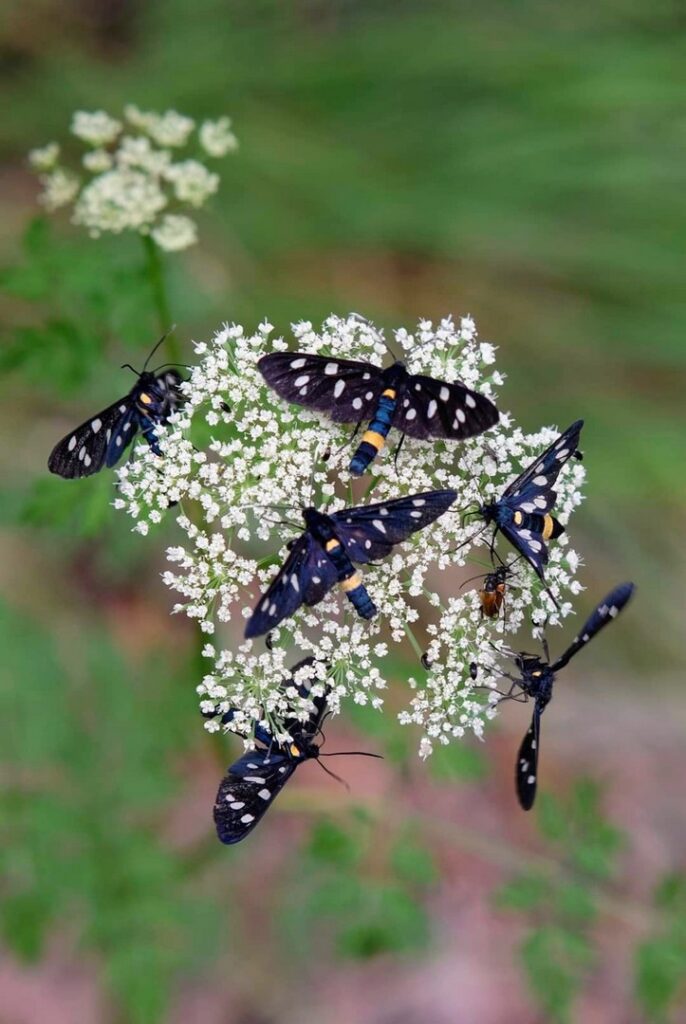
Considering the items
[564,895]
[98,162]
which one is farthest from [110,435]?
[564,895]

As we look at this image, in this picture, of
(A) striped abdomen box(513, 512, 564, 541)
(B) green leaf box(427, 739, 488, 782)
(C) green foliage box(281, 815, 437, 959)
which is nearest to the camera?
(A) striped abdomen box(513, 512, 564, 541)

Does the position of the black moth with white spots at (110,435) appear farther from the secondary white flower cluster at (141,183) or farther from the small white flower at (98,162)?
the small white flower at (98,162)

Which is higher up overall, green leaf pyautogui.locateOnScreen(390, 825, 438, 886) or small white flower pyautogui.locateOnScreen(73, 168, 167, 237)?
small white flower pyautogui.locateOnScreen(73, 168, 167, 237)

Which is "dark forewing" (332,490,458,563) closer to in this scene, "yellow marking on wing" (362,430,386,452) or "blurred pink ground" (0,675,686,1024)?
"yellow marking on wing" (362,430,386,452)

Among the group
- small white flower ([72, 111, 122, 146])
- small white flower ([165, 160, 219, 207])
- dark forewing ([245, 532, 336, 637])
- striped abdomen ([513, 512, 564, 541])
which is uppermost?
small white flower ([72, 111, 122, 146])

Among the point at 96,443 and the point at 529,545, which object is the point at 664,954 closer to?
the point at 529,545

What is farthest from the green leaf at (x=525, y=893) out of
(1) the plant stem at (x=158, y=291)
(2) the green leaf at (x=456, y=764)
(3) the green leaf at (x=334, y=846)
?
(1) the plant stem at (x=158, y=291)

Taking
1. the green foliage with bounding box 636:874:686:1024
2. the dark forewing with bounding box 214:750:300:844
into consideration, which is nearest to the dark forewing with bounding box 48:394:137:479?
the dark forewing with bounding box 214:750:300:844
